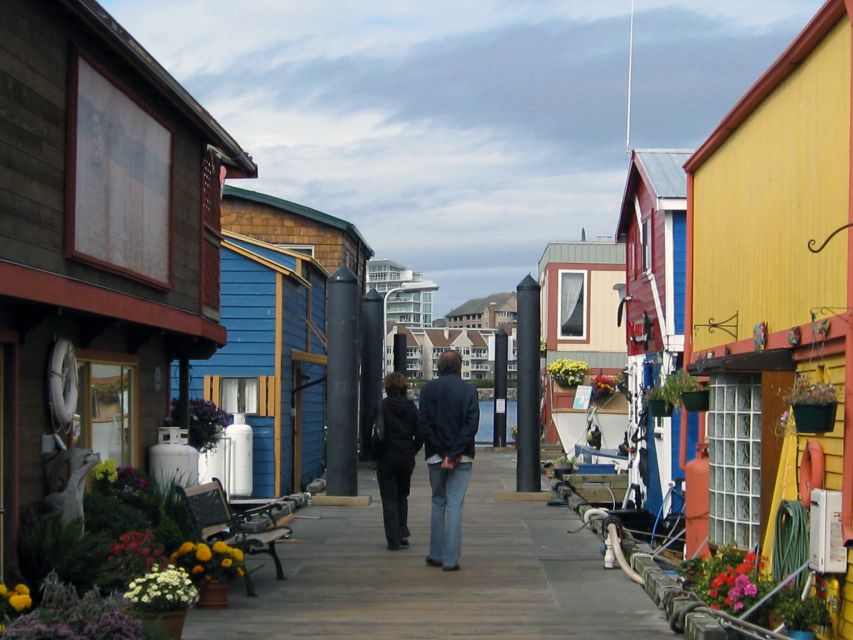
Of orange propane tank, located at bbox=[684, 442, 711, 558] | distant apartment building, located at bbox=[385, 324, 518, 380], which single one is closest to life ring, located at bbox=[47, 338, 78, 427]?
orange propane tank, located at bbox=[684, 442, 711, 558]

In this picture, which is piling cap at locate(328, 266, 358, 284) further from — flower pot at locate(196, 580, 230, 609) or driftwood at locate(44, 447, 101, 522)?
flower pot at locate(196, 580, 230, 609)

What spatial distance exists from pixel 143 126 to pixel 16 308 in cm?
357

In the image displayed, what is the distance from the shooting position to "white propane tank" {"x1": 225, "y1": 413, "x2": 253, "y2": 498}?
71.6 feet

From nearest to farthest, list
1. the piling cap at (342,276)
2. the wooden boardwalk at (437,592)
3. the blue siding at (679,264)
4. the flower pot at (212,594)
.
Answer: the wooden boardwalk at (437,592) → the flower pot at (212,594) → the piling cap at (342,276) → the blue siding at (679,264)

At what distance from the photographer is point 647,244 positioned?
21078 millimetres

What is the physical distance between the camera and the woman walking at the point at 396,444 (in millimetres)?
12727

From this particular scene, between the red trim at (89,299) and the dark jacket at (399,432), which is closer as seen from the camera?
the red trim at (89,299)

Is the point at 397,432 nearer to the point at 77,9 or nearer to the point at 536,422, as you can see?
the point at 77,9

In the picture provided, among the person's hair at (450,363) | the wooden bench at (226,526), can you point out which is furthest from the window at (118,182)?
the person's hair at (450,363)

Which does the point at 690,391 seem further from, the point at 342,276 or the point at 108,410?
the point at 342,276

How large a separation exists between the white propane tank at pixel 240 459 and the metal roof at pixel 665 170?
26.4ft

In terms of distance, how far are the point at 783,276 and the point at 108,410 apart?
620 centimetres

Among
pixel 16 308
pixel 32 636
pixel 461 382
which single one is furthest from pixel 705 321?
pixel 32 636

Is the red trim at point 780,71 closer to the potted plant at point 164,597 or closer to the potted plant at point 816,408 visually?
the potted plant at point 816,408
